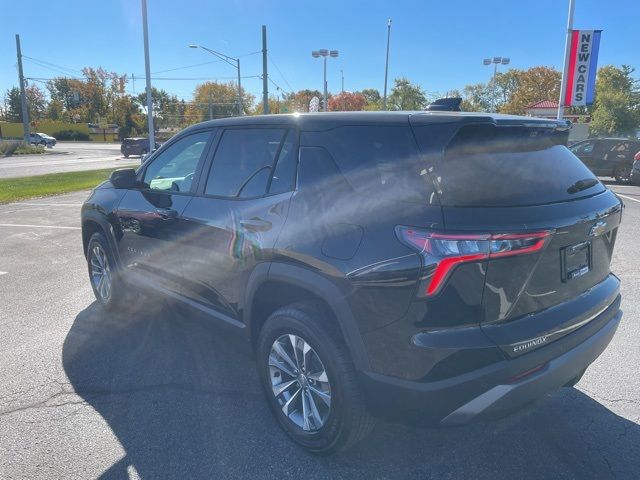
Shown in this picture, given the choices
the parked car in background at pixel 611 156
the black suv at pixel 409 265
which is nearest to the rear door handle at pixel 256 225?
the black suv at pixel 409 265

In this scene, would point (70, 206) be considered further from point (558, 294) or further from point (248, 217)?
point (558, 294)

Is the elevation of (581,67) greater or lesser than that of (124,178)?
greater

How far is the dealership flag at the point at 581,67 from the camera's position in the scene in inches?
671

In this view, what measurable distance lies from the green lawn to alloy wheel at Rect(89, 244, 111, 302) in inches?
404

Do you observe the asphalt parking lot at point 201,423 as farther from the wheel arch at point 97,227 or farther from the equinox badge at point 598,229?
the equinox badge at point 598,229

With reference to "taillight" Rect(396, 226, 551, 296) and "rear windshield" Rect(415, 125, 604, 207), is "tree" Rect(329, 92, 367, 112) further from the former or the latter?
"taillight" Rect(396, 226, 551, 296)

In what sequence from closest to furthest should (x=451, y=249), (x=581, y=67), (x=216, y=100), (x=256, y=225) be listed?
(x=451, y=249) → (x=256, y=225) → (x=581, y=67) → (x=216, y=100)

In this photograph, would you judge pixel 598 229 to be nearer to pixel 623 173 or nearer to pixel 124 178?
pixel 124 178

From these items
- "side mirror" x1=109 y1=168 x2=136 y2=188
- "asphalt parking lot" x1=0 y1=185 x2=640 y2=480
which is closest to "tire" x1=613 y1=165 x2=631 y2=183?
"asphalt parking lot" x1=0 y1=185 x2=640 y2=480

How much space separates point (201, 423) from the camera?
302cm

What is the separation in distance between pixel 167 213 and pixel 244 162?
0.84 meters

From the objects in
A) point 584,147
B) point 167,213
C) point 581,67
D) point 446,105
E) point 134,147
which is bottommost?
point 134,147

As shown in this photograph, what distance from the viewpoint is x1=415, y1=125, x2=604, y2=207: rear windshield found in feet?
7.28

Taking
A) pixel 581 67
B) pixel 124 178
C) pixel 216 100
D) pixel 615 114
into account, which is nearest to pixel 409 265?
pixel 124 178
